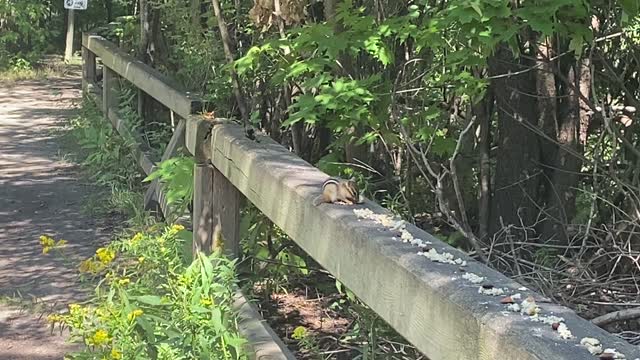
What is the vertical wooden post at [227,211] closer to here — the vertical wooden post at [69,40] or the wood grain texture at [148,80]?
the wood grain texture at [148,80]

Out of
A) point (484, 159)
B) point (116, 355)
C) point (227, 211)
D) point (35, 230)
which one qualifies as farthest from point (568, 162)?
point (35, 230)

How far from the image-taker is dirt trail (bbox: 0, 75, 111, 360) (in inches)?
190

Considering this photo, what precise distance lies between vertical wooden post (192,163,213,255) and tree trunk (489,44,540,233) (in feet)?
4.48

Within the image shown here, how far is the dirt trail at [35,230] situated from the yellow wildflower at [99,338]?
127 centimetres

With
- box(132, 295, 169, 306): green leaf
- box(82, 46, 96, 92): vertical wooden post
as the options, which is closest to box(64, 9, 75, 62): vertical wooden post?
box(82, 46, 96, 92): vertical wooden post

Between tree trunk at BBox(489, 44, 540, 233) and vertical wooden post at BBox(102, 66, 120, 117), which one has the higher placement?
tree trunk at BBox(489, 44, 540, 233)

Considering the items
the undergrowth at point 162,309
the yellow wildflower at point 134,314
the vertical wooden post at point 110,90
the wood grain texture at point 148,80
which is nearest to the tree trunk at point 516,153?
the undergrowth at point 162,309

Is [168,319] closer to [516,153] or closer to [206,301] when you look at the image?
[206,301]

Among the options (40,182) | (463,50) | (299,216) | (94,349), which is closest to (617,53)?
(463,50)

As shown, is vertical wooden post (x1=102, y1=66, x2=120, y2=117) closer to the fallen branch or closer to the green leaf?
the green leaf

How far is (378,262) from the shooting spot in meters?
2.18

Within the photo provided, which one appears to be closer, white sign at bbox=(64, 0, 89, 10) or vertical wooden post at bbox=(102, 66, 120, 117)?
vertical wooden post at bbox=(102, 66, 120, 117)

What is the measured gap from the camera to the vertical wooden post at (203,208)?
4.22 m

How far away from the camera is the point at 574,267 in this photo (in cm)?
322
